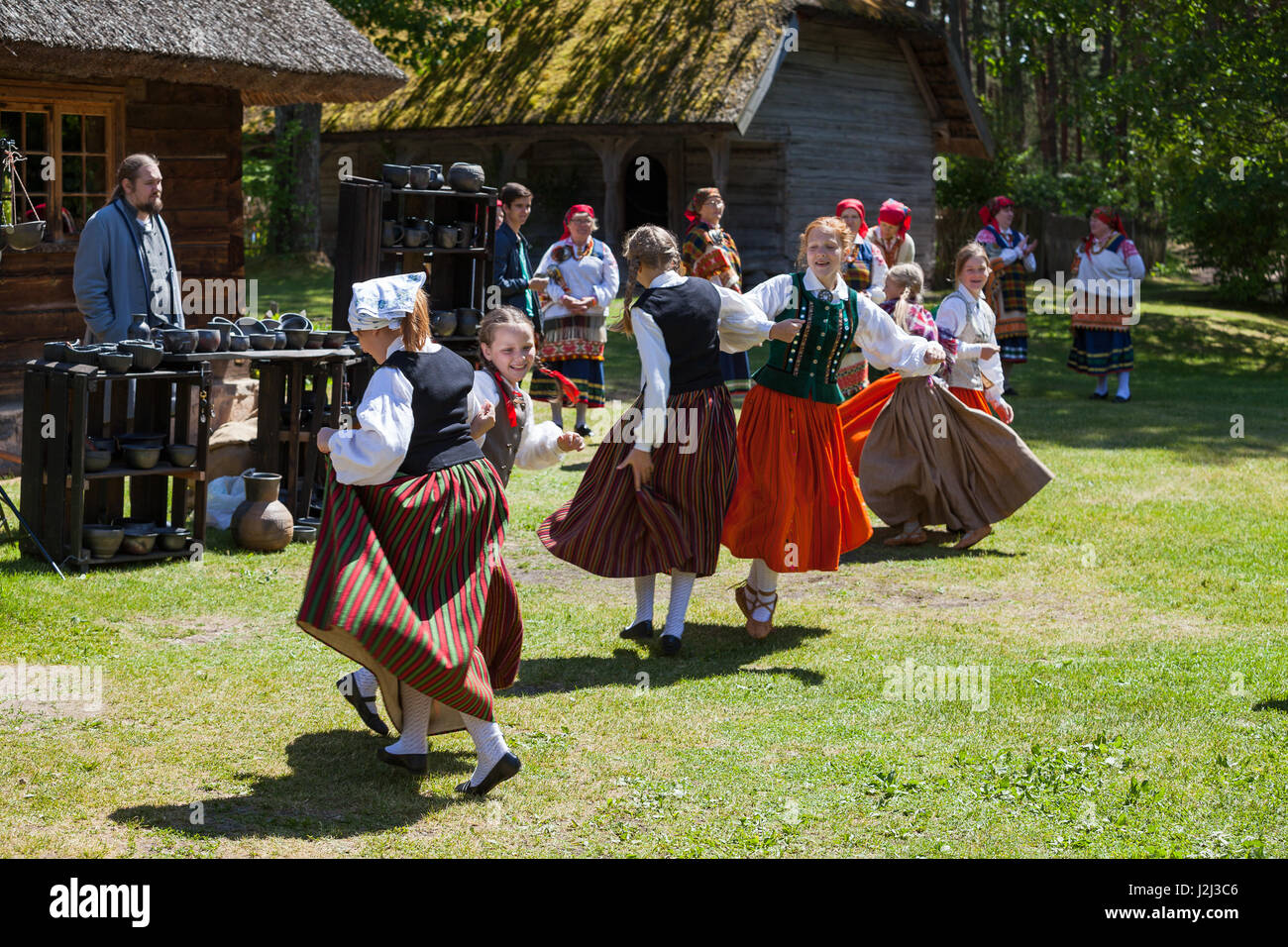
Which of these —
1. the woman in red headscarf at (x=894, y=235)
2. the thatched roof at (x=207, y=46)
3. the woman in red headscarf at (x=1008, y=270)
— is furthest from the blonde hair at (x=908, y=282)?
the thatched roof at (x=207, y=46)

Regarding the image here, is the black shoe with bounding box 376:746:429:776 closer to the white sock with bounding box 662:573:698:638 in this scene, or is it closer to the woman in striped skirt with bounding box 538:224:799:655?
the woman in striped skirt with bounding box 538:224:799:655

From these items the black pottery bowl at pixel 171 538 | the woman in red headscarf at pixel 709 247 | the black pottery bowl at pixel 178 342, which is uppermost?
the woman in red headscarf at pixel 709 247

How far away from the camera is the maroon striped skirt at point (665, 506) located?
19.3ft

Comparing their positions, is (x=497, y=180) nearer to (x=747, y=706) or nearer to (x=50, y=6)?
(x=50, y=6)

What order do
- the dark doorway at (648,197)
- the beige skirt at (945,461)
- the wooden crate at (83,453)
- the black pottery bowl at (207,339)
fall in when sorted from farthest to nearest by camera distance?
the dark doorway at (648,197), the beige skirt at (945,461), the black pottery bowl at (207,339), the wooden crate at (83,453)

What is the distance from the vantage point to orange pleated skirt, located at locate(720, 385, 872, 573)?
6.15 metres

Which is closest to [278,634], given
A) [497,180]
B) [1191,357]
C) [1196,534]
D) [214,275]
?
[1196,534]

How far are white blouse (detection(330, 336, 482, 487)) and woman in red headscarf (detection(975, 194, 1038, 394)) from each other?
32.3ft

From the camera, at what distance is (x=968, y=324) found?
820 centimetres

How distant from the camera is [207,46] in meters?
10.5

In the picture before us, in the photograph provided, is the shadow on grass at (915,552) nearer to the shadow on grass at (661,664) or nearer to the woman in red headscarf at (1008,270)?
the shadow on grass at (661,664)

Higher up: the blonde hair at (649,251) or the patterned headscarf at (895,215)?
the patterned headscarf at (895,215)

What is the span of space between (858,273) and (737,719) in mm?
5675

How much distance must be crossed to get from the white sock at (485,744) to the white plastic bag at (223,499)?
3.91 metres
